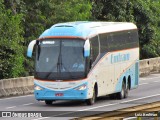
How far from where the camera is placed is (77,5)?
149 feet

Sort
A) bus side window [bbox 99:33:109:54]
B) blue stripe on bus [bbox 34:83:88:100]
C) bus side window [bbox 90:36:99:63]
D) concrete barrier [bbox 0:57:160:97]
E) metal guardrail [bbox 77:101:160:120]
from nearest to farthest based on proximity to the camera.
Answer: metal guardrail [bbox 77:101:160:120]
blue stripe on bus [bbox 34:83:88:100]
bus side window [bbox 90:36:99:63]
bus side window [bbox 99:33:109:54]
concrete barrier [bbox 0:57:160:97]

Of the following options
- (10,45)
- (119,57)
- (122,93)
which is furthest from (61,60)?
(10,45)

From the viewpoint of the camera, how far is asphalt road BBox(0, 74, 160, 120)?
25000 mm

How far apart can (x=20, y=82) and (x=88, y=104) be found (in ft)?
21.6

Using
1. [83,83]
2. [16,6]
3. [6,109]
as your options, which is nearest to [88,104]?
[83,83]

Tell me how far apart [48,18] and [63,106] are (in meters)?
15.6

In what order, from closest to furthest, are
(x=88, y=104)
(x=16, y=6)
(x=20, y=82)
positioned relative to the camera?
1. (x=88, y=104)
2. (x=20, y=82)
3. (x=16, y=6)

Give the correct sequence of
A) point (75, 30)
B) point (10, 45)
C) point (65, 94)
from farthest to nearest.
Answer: point (10, 45)
point (75, 30)
point (65, 94)

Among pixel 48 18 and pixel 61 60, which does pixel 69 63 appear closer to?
pixel 61 60

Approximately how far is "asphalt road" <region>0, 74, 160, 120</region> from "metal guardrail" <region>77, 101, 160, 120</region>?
7127 millimetres

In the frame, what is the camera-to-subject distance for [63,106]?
95.6 feet

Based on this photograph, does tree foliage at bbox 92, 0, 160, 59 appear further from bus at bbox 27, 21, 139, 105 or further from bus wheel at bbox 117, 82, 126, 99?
bus at bbox 27, 21, 139, 105

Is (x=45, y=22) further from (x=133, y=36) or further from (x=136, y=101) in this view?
(x=136, y=101)

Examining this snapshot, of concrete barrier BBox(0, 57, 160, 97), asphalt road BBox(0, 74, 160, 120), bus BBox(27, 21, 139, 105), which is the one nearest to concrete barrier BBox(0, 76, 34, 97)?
concrete barrier BBox(0, 57, 160, 97)
